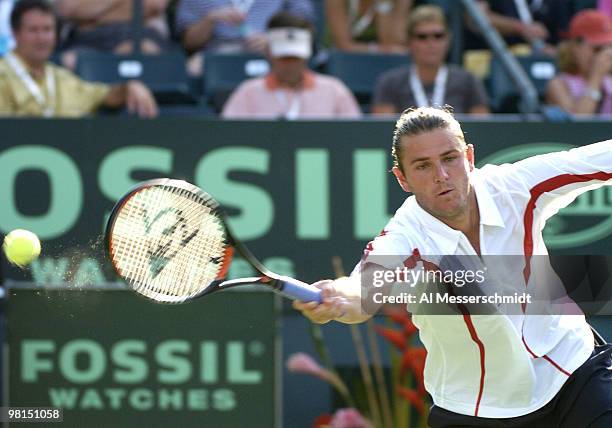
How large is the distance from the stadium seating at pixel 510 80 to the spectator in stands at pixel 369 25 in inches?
26.2

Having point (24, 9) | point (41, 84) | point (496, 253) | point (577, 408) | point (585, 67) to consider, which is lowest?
point (577, 408)

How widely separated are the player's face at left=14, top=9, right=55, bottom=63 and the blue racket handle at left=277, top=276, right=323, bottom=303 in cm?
404

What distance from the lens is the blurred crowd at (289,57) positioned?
7152 mm

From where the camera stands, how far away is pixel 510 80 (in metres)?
7.44

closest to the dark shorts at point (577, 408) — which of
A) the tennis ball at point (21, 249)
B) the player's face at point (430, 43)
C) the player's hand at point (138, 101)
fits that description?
the tennis ball at point (21, 249)

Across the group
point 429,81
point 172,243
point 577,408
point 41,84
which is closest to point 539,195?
point 577,408

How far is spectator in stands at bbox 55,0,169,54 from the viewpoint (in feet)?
26.7

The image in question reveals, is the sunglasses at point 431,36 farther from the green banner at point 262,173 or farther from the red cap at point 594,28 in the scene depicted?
the red cap at point 594,28

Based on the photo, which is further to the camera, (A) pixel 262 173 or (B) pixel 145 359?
(A) pixel 262 173

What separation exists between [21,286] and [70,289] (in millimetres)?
242

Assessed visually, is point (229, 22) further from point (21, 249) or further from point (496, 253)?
point (496, 253)

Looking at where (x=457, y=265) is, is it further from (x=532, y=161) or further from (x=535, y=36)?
(x=535, y=36)

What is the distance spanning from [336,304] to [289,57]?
395 centimetres

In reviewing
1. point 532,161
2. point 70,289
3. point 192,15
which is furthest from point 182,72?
point 532,161
